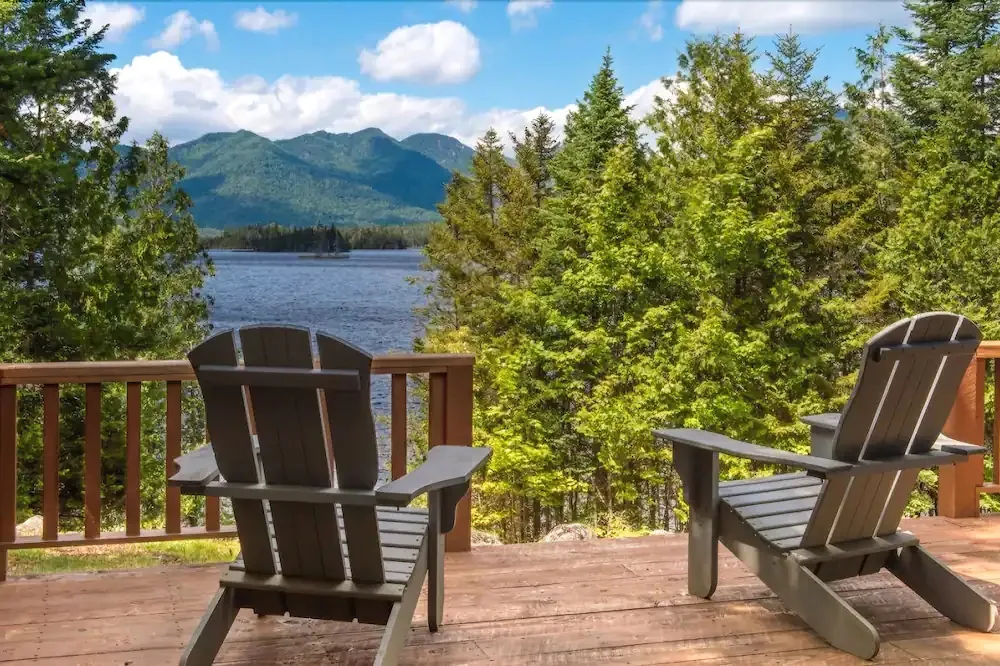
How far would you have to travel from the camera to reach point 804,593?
2.66 meters

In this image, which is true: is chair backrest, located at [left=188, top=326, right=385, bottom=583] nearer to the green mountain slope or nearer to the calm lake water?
the calm lake water

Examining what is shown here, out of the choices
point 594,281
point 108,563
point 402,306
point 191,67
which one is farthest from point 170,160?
point 191,67

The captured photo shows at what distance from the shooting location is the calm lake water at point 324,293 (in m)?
26.5

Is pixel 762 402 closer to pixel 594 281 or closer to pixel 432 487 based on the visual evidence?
pixel 594 281

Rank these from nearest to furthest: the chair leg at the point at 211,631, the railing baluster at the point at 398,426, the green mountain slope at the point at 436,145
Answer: the chair leg at the point at 211,631
the railing baluster at the point at 398,426
the green mountain slope at the point at 436,145

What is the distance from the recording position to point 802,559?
2.62 metres

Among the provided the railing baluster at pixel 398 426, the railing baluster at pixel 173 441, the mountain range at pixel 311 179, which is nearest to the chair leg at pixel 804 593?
the railing baluster at pixel 398 426

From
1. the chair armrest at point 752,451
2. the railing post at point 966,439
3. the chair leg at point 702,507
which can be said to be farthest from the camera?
the railing post at point 966,439

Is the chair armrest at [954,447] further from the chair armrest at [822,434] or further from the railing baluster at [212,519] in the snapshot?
the railing baluster at [212,519]

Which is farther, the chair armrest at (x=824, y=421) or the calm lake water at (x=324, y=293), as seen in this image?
the calm lake water at (x=324, y=293)

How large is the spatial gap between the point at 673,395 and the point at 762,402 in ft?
4.80

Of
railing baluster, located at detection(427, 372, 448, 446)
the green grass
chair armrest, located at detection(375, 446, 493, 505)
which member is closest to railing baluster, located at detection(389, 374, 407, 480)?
railing baluster, located at detection(427, 372, 448, 446)

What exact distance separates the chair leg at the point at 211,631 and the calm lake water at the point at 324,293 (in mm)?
22299

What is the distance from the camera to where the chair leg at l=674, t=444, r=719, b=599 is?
284cm
